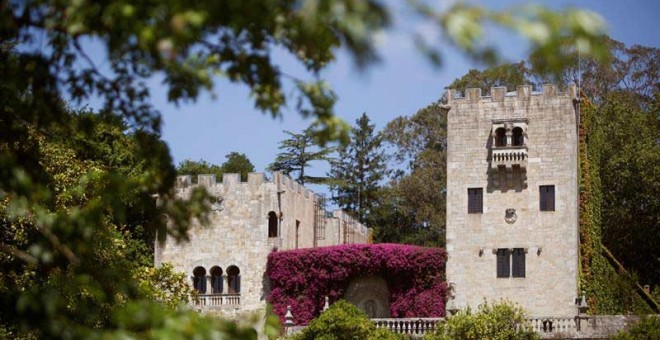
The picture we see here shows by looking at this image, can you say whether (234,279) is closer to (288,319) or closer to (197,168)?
(288,319)

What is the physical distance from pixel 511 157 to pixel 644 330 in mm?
7787

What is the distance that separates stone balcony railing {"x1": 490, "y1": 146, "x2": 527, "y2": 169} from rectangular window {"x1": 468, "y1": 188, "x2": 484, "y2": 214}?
1.04m

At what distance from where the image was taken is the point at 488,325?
36344mm

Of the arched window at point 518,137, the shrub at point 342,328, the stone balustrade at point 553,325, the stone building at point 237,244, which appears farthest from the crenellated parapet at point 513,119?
the stone building at point 237,244

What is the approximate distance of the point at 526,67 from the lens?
61.0 meters

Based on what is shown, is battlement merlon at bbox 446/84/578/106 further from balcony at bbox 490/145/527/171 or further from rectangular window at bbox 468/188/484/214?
rectangular window at bbox 468/188/484/214

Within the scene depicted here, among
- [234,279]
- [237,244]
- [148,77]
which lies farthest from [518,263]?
[148,77]

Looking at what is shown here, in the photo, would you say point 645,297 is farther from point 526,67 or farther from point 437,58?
point 437,58

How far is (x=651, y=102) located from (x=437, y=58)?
55.9 m

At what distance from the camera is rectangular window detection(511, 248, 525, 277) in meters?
40.1

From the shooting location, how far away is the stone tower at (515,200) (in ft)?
131

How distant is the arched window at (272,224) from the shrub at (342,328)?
24.3 ft

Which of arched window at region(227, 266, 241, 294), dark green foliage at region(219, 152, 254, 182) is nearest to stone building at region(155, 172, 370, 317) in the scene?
arched window at region(227, 266, 241, 294)

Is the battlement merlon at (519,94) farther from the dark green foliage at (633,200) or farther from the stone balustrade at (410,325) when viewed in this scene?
the dark green foliage at (633,200)
